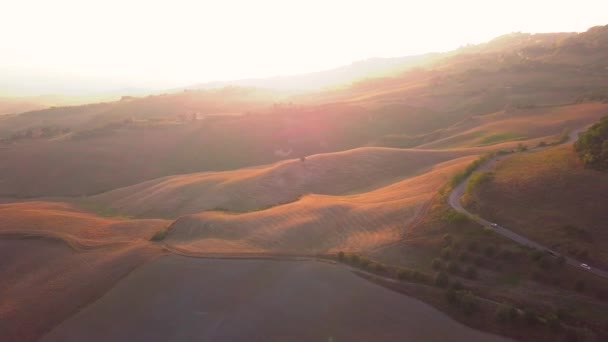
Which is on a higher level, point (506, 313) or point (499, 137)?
point (499, 137)

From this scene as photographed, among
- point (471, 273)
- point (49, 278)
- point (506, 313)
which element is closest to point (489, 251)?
point (471, 273)

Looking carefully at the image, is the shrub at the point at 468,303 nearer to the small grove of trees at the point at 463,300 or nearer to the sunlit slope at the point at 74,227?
the small grove of trees at the point at 463,300

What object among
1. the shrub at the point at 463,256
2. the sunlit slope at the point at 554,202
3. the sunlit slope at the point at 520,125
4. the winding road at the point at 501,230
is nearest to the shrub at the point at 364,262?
the shrub at the point at 463,256

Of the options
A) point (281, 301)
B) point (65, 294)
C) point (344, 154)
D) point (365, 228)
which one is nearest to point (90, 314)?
point (65, 294)

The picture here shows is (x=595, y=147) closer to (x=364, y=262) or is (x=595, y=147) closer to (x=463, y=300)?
(x=463, y=300)

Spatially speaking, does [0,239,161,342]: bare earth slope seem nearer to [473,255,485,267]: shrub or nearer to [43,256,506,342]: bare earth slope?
[43,256,506,342]: bare earth slope

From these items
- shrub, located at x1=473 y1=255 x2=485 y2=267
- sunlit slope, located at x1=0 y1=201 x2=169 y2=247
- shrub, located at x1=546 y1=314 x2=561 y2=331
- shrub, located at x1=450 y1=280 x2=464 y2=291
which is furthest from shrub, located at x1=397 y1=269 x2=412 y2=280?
sunlit slope, located at x1=0 y1=201 x2=169 y2=247
